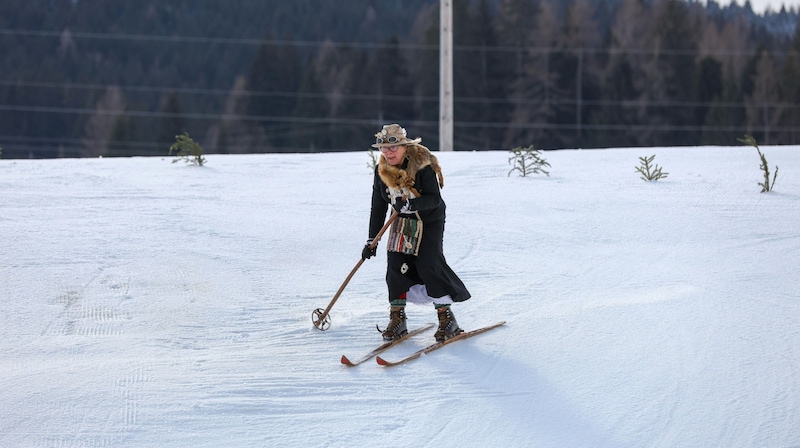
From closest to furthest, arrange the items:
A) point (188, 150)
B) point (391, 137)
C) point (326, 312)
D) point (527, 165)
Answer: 1. point (391, 137)
2. point (326, 312)
3. point (527, 165)
4. point (188, 150)

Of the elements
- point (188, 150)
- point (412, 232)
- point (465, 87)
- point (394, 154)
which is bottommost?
point (465, 87)

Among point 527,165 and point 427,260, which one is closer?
point 427,260

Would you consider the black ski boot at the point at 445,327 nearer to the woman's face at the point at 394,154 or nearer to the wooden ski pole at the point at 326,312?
the wooden ski pole at the point at 326,312

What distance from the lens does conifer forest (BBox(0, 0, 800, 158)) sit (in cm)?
4703

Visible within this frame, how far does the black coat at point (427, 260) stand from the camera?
555 centimetres

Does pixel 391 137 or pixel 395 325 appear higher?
pixel 391 137

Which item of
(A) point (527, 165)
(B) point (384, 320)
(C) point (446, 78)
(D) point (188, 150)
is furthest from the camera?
(C) point (446, 78)

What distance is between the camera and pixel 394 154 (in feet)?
18.0

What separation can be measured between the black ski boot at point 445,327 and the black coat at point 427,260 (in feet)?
0.36

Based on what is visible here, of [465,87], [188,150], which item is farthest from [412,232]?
[465,87]

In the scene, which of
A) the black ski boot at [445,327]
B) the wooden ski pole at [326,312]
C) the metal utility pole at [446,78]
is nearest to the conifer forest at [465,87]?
the metal utility pole at [446,78]

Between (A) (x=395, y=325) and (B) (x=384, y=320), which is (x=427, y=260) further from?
(B) (x=384, y=320)

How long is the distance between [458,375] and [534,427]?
65 cm

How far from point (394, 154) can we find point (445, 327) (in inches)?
42.0
